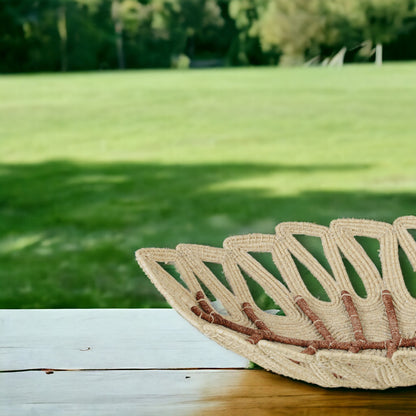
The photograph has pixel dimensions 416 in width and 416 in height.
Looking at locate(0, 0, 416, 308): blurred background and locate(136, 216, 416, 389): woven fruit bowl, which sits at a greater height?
locate(136, 216, 416, 389): woven fruit bowl

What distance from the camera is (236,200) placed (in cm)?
311

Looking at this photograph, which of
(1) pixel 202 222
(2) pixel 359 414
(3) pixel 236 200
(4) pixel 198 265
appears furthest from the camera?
(3) pixel 236 200

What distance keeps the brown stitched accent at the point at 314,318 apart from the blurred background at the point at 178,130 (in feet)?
4.60

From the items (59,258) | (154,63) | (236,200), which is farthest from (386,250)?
(154,63)

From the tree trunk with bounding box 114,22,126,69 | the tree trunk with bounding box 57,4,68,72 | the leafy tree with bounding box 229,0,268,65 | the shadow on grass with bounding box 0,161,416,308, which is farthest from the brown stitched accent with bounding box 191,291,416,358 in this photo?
the tree trunk with bounding box 57,4,68,72

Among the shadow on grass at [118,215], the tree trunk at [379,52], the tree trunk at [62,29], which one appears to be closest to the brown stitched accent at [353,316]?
the shadow on grass at [118,215]

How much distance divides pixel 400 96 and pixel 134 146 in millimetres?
2416

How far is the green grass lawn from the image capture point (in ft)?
7.93

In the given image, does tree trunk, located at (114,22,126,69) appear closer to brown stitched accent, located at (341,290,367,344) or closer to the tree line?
the tree line

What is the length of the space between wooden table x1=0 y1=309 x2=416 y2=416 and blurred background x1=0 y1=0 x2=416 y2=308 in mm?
1342

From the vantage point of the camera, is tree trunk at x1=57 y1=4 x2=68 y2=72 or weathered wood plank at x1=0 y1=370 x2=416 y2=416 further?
tree trunk at x1=57 y1=4 x2=68 y2=72

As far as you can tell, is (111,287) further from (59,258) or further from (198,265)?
(198,265)

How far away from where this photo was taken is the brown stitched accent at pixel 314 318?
576 mm

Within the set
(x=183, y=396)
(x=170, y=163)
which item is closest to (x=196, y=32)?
(x=170, y=163)
